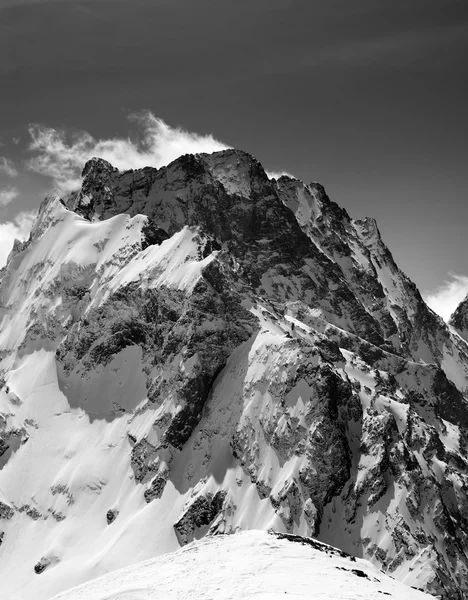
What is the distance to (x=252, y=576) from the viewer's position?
2589 inches

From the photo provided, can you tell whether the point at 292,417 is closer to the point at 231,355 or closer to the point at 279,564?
the point at 231,355

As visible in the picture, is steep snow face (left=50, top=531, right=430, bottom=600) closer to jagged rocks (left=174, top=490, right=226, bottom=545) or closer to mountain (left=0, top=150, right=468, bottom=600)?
mountain (left=0, top=150, right=468, bottom=600)

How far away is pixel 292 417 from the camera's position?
168625 mm

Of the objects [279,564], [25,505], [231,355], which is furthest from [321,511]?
[279,564]

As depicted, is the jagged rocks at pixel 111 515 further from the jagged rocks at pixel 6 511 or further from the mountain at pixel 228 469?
the jagged rocks at pixel 6 511

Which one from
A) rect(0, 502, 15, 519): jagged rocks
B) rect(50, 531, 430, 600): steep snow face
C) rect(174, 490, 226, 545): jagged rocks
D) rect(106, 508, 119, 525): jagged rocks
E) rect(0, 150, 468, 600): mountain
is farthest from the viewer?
rect(0, 502, 15, 519): jagged rocks

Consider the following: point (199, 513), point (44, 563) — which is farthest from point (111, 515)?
point (199, 513)

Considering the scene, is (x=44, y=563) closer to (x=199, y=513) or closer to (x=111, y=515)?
(x=111, y=515)

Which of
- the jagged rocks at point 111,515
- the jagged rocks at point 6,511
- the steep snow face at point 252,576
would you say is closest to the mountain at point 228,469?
the jagged rocks at point 6,511

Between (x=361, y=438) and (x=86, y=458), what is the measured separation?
74.8 m

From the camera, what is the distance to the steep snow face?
61375 millimetres

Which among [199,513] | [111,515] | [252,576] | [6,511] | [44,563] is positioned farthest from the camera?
[6,511]

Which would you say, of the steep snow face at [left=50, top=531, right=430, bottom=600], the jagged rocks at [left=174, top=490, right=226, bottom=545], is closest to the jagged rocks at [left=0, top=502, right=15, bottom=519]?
the jagged rocks at [left=174, top=490, right=226, bottom=545]

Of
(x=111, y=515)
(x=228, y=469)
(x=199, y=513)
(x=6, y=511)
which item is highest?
(x=228, y=469)
